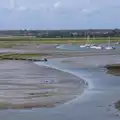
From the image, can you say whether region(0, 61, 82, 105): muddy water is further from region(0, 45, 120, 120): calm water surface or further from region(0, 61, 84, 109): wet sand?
region(0, 45, 120, 120): calm water surface

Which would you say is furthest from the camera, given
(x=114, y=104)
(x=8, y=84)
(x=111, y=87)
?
(x=8, y=84)

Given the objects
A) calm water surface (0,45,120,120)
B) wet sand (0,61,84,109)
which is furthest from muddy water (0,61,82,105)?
calm water surface (0,45,120,120)

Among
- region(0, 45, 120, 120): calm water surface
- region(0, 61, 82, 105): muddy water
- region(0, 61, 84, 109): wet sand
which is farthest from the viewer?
region(0, 61, 82, 105): muddy water

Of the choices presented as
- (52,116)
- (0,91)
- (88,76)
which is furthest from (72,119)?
(88,76)

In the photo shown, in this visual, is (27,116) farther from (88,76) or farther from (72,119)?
(88,76)

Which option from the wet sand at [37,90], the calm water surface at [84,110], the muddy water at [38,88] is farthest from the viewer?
the muddy water at [38,88]

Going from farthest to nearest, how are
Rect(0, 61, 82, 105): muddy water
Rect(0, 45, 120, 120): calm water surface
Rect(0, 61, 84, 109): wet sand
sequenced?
Rect(0, 61, 82, 105): muddy water < Rect(0, 61, 84, 109): wet sand < Rect(0, 45, 120, 120): calm water surface

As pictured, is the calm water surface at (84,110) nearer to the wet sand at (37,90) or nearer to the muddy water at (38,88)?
the wet sand at (37,90)

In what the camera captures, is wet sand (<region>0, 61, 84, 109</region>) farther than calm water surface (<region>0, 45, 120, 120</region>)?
Yes

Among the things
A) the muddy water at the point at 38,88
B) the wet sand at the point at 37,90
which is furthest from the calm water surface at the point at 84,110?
the muddy water at the point at 38,88
